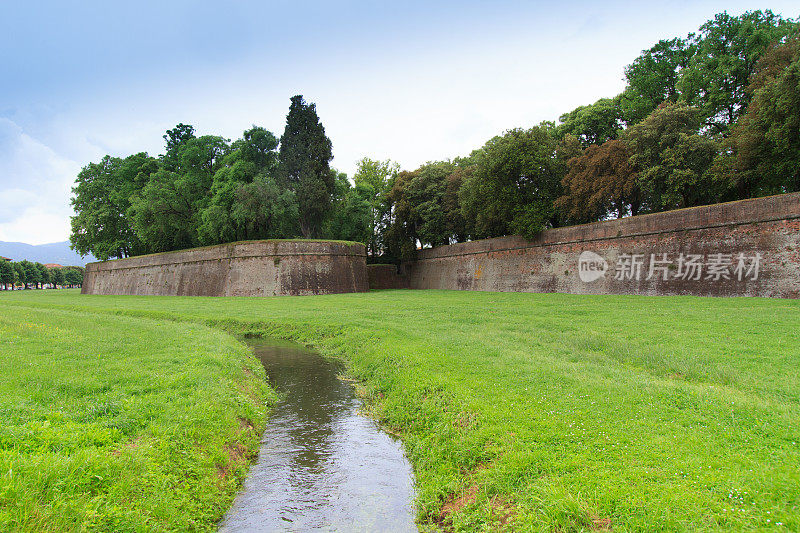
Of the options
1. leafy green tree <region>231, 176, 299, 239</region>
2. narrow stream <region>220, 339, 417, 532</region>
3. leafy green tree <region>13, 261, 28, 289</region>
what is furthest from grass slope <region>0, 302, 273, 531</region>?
leafy green tree <region>13, 261, 28, 289</region>

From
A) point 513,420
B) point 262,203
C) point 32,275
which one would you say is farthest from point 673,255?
point 32,275

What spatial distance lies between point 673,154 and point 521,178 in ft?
30.0

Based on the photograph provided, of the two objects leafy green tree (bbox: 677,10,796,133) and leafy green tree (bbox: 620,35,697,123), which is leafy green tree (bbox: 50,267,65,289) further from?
leafy green tree (bbox: 677,10,796,133)

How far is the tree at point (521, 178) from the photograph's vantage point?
86.7 feet

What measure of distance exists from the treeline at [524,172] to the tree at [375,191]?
9.4 inches

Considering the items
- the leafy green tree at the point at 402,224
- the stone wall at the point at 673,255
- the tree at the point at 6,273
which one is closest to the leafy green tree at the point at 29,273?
the tree at the point at 6,273

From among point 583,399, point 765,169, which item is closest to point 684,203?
point 765,169

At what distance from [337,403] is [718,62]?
27.8m

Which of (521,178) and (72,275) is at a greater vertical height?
(521,178)

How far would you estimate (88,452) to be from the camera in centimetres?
362

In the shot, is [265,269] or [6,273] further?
[6,273]

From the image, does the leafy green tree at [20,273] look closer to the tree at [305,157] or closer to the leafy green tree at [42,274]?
the leafy green tree at [42,274]

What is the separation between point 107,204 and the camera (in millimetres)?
40750

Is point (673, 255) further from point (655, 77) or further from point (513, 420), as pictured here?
point (513, 420)
